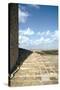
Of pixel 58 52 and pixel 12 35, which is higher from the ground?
pixel 12 35

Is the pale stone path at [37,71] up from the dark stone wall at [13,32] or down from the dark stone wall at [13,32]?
down

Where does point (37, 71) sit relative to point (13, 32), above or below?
below

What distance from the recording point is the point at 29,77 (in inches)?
79.2

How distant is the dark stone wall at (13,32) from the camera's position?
2.00 metres

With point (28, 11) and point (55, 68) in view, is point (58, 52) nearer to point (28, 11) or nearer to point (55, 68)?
point (55, 68)

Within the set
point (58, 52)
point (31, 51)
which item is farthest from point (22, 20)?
point (58, 52)

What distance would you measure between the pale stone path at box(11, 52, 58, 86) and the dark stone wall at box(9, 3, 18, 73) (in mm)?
107

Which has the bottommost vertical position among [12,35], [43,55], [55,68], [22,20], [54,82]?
[54,82]

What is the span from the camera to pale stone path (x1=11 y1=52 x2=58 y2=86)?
6.56 ft

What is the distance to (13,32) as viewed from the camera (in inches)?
79.0

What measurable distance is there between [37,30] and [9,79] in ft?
1.76

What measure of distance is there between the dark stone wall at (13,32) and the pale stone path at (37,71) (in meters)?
0.11

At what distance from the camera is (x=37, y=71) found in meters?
2.03

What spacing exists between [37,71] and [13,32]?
438mm
